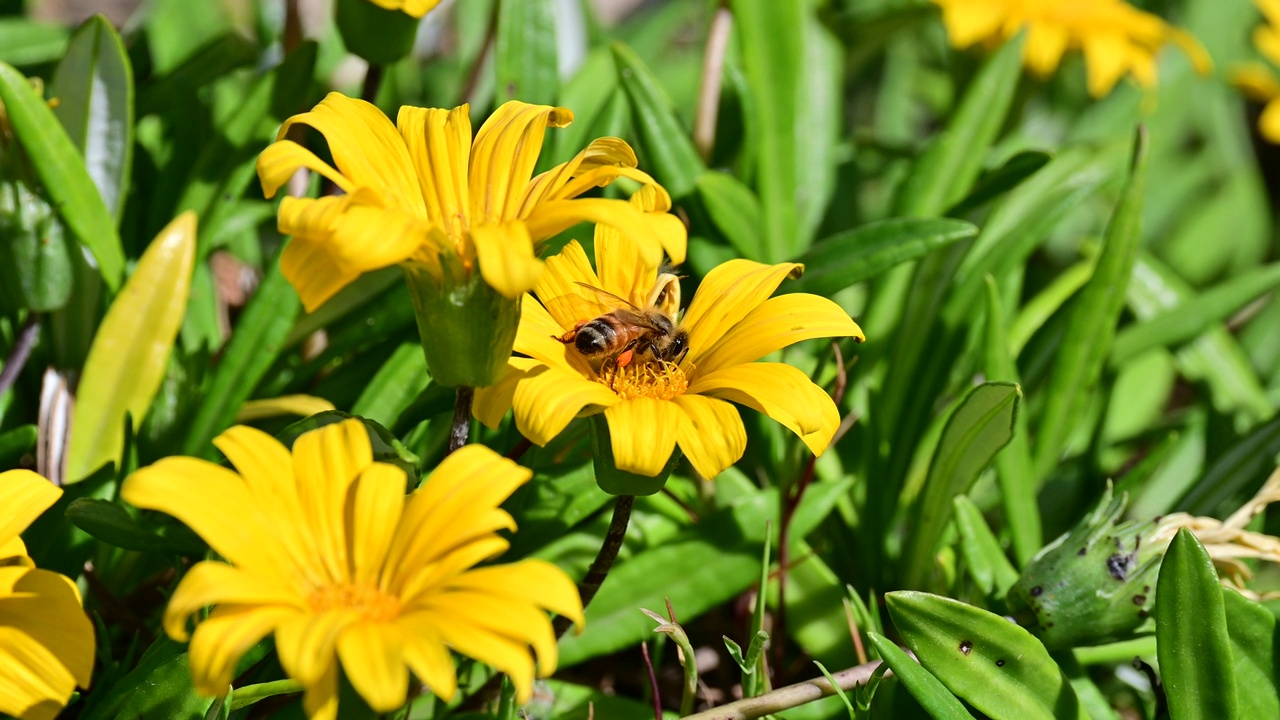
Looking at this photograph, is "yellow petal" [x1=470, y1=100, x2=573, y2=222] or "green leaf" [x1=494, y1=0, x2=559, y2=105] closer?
"yellow petal" [x1=470, y1=100, x2=573, y2=222]

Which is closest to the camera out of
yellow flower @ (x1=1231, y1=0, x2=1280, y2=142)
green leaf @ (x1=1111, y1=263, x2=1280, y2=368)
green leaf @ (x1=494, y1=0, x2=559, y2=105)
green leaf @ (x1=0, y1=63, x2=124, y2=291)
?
green leaf @ (x1=0, y1=63, x2=124, y2=291)

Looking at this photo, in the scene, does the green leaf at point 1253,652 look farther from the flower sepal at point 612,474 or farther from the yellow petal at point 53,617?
the yellow petal at point 53,617

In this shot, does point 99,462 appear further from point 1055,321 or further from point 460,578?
point 1055,321

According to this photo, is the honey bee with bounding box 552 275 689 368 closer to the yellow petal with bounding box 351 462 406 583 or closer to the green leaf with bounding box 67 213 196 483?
the yellow petal with bounding box 351 462 406 583

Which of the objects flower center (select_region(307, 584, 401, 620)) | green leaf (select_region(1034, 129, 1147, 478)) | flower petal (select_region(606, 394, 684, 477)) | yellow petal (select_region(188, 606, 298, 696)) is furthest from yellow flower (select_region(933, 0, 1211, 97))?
yellow petal (select_region(188, 606, 298, 696))

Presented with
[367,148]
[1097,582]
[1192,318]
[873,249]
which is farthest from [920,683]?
[1192,318]

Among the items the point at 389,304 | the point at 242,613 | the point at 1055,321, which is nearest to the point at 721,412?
the point at 242,613
